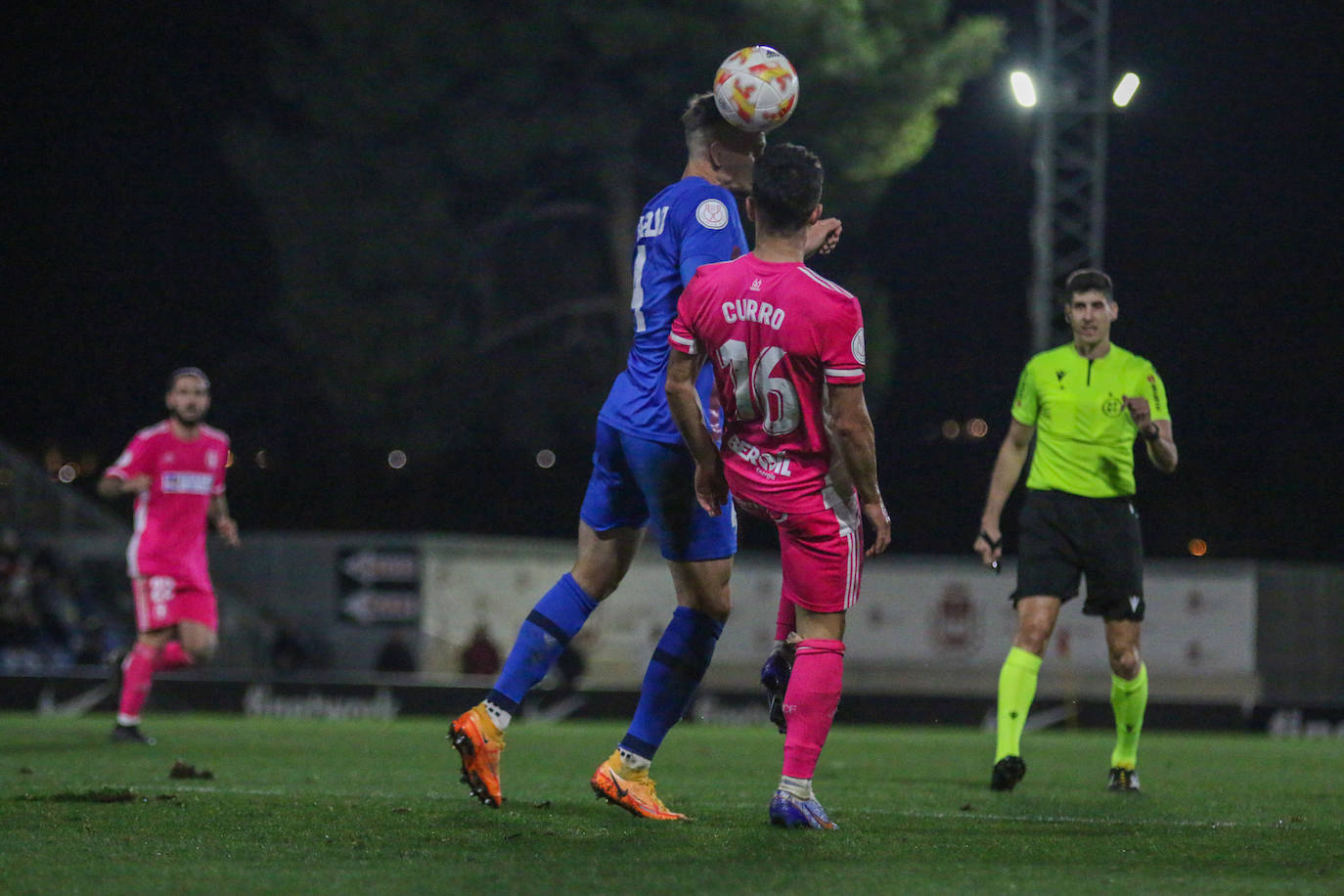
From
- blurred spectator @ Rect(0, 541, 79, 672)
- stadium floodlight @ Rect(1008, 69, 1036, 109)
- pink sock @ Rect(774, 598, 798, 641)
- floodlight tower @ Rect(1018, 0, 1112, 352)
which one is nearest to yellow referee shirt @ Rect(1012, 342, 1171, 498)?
pink sock @ Rect(774, 598, 798, 641)

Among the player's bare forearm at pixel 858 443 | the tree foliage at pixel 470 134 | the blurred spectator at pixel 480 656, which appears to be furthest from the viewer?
the tree foliage at pixel 470 134

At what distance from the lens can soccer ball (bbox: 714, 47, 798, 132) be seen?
6059 millimetres

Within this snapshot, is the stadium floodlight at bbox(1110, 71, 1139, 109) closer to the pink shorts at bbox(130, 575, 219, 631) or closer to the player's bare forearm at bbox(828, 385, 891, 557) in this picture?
the pink shorts at bbox(130, 575, 219, 631)

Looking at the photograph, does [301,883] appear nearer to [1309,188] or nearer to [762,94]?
[762,94]

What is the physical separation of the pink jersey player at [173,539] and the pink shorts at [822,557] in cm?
555

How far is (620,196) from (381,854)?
2287 cm

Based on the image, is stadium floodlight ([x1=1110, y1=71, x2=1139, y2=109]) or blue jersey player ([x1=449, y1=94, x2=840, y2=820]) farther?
stadium floodlight ([x1=1110, y1=71, x2=1139, y2=109])

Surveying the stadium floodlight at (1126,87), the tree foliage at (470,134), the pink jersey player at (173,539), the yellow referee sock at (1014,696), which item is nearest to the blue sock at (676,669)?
the yellow referee sock at (1014,696)

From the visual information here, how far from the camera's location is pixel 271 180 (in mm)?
27094

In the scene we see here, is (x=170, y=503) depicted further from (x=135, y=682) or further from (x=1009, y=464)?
(x=1009, y=464)

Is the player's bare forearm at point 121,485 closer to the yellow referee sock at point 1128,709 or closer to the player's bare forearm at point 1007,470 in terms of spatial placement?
the player's bare forearm at point 1007,470

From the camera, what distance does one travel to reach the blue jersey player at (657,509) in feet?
19.5

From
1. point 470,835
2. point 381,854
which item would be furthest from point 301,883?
point 470,835

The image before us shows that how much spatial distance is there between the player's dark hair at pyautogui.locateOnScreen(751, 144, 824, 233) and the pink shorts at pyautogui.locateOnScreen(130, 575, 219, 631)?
232 inches
